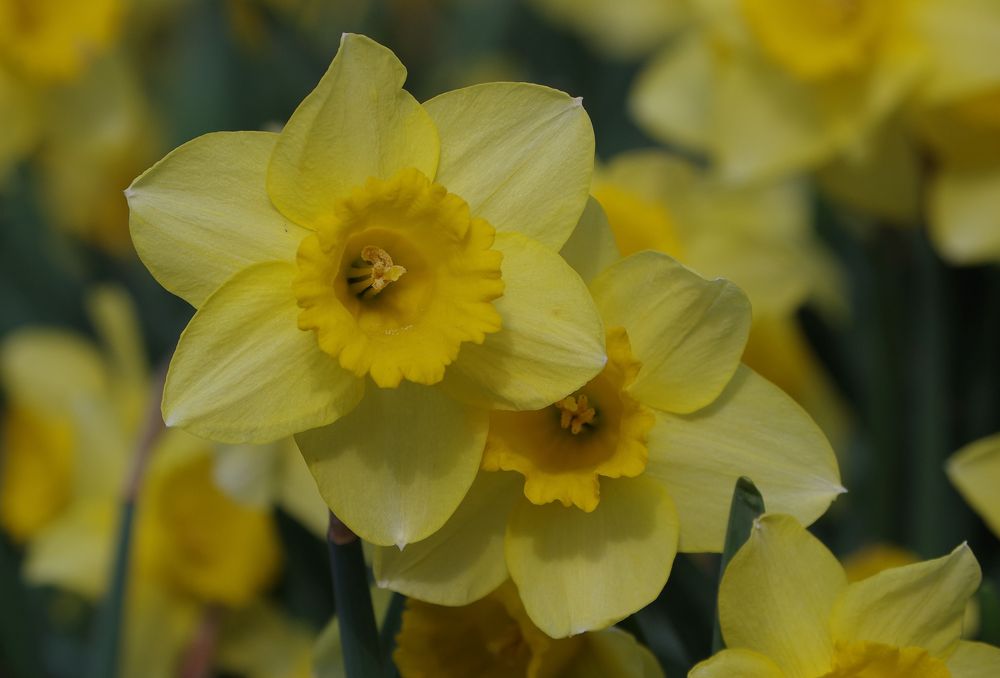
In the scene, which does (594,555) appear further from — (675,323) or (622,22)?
(622,22)

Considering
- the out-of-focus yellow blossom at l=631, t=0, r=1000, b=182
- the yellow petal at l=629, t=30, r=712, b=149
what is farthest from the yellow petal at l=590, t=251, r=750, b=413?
the yellow petal at l=629, t=30, r=712, b=149

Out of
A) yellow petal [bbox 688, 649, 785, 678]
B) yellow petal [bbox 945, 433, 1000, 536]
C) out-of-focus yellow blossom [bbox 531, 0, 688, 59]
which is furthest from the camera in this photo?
out-of-focus yellow blossom [bbox 531, 0, 688, 59]

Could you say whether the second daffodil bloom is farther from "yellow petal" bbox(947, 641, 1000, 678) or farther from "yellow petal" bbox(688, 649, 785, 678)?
"yellow petal" bbox(947, 641, 1000, 678)

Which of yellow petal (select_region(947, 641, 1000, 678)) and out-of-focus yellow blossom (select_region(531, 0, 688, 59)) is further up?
yellow petal (select_region(947, 641, 1000, 678))

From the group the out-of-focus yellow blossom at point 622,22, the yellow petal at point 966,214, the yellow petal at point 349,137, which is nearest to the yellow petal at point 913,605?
the yellow petal at point 349,137

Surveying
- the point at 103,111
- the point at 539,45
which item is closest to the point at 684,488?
the point at 103,111

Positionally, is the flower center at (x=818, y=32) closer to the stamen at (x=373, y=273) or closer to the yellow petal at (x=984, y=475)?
the yellow petal at (x=984, y=475)
